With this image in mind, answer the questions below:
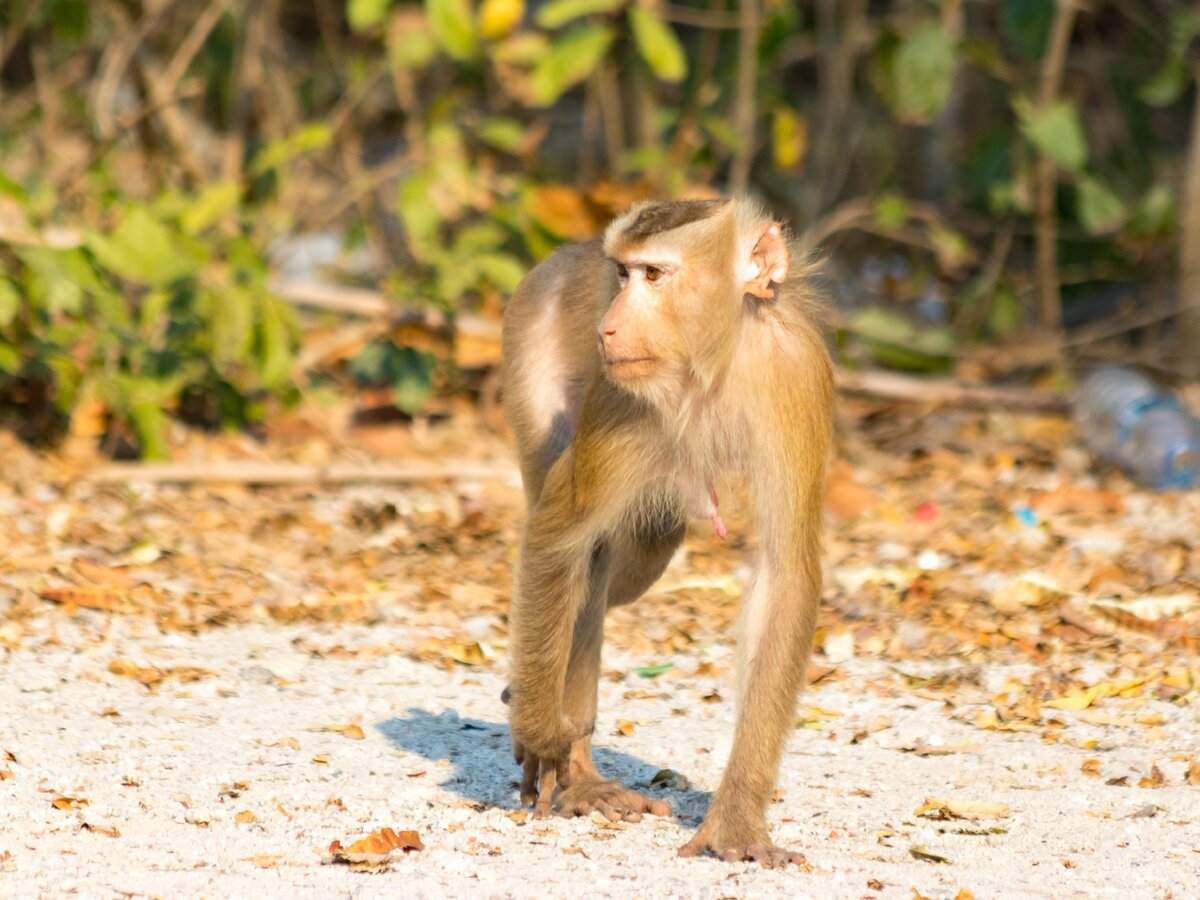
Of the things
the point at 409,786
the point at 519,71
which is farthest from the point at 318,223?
the point at 409,786

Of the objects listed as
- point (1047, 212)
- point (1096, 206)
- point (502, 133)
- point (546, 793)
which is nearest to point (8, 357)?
point (502, 133)

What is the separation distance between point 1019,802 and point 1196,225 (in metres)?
5.42

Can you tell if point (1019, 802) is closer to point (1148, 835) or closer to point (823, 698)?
point (1148, 835)

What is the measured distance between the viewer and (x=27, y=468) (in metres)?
6.94

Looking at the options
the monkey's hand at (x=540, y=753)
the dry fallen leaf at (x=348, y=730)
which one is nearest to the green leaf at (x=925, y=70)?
the dry fallen leaf at (x=348, y=730)

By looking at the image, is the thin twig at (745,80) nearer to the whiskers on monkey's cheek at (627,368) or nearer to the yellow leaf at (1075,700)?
the yellow leaf at (1075,700)

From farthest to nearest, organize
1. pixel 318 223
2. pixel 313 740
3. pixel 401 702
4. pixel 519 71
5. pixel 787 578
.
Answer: pixel 519 71 < pixel 318 223 < pixel 401 702 < pixel 313 740 < pixel 787 578

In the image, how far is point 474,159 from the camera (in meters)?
9.40

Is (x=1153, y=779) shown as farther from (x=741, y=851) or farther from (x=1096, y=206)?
(x=1096, y=206)

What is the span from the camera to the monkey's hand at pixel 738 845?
3.57 meters

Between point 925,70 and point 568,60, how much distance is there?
163 cm

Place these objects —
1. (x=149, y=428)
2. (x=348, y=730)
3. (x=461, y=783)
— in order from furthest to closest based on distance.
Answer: (x=149, y=428), (x=348, y=730), (x=461, y=783)

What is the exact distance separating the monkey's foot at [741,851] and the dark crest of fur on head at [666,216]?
1.24 meters

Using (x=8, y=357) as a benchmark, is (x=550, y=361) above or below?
above
